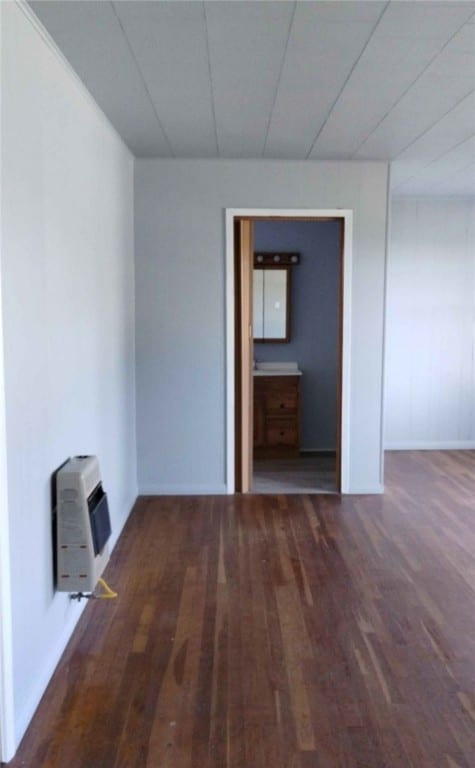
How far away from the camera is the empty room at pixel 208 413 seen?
1.96m

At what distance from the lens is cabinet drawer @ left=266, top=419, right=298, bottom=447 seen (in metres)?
5.87

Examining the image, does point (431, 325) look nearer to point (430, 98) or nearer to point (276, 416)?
point (276, 416)

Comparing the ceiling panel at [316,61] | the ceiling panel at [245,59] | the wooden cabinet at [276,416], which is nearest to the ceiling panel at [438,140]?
the ceiling panel at [316,61]

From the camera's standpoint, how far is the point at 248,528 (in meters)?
3.80

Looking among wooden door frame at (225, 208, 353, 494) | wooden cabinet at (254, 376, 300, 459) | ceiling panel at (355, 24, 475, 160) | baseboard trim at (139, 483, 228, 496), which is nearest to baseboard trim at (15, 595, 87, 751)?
baseboard trim at (139, 483, 228, 496)

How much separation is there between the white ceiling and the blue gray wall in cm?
202

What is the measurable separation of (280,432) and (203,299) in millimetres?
1987

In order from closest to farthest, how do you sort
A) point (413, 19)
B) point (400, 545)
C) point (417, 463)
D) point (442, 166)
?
1. point (413, 19)
2. point (400, 545)
3. point (442, 166)
4. point (417, 463)

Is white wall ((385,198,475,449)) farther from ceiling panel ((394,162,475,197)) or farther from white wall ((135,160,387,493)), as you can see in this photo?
white wall ((135,160,387,493))

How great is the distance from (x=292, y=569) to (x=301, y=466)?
7.77 feet

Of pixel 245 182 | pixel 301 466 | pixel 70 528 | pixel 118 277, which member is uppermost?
pixel 245 182

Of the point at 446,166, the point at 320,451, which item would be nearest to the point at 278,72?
the point at 446,166

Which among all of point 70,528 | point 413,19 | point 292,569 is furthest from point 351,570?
point 413,19

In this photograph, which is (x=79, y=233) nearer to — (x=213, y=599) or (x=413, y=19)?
(x=413, y=19)
